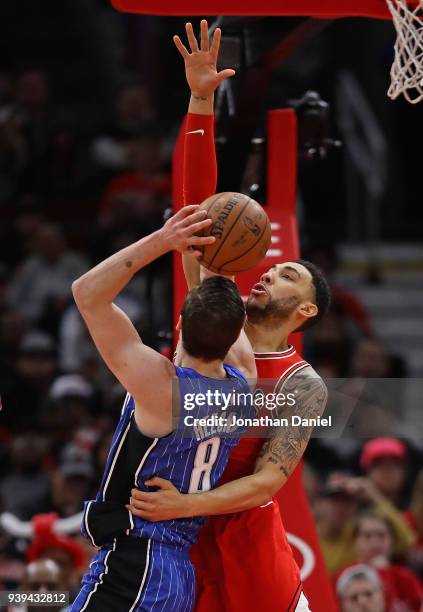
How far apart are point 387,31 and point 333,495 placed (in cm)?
657

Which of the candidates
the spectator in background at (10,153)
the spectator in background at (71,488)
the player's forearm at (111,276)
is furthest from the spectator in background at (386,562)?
the spectator in background at (10,153)

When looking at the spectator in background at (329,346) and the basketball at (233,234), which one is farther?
the spectator in background at (329,346)

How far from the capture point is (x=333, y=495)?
7996 millimetres

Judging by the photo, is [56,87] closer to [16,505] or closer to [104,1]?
[104,1]

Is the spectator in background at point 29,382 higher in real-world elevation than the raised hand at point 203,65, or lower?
lower

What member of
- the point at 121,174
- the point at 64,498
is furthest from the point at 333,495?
the point at 121,174

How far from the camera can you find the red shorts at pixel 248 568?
493cm

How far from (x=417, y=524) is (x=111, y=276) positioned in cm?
430

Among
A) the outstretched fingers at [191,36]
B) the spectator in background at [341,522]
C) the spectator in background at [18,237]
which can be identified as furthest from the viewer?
the spectator in background at [18,237]

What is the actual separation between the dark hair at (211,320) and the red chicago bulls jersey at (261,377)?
1.64 ft

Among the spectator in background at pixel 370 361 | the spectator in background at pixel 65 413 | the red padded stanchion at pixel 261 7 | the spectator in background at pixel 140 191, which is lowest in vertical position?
the spectator in background at pixel 65 413

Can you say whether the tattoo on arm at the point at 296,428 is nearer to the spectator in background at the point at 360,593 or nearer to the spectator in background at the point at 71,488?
the spectator in background at the point at 360,593

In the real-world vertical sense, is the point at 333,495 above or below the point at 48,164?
below

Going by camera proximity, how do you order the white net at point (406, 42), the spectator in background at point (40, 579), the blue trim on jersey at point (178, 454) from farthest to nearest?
the spectator in background at point (40, 579) < the white net at point (406, 42) < the blue trim on jersey at point (178, 454)
